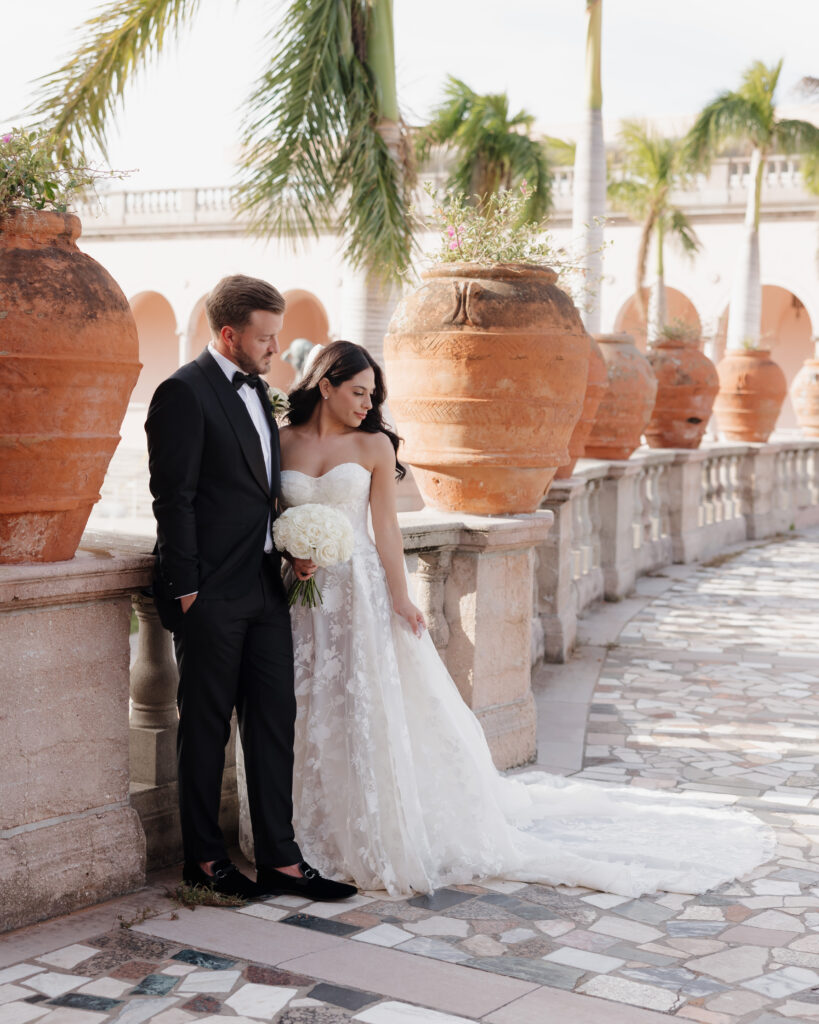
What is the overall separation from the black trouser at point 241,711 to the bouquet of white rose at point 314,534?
4.5 inches

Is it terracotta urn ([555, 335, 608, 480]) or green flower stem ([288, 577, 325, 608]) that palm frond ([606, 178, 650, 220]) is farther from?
green flower stem ([288, 577, 325, 608])

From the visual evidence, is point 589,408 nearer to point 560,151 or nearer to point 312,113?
point 312,113

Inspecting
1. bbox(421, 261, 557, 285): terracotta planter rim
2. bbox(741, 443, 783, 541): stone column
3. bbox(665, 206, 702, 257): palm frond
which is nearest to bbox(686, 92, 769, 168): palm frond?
bbox(665, 206, 702, 257): palm frond

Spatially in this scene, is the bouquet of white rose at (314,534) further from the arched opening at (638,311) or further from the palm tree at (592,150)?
the arched opening at (638,311)

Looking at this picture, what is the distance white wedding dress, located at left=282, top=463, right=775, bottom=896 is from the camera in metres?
3.93

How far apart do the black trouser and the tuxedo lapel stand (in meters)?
0.31

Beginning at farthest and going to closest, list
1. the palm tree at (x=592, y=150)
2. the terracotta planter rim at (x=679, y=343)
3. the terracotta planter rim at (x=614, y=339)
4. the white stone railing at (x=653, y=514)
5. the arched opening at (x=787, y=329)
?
the arched opening at (x=787, y=329) < the palm tree at (x=592, y=150) < the terracotta planter rim at (x=679, y=343) < the terracotta planter rim at (x=614, y=339) < the white stone railing at (x=653, y=514)

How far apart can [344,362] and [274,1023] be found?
6.54ft

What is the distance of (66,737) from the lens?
3590mm

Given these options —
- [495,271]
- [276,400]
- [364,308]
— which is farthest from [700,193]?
[276,400]

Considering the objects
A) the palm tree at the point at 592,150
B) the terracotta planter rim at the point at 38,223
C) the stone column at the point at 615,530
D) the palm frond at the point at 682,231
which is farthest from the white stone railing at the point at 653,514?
the palm frond at the point at 682,231

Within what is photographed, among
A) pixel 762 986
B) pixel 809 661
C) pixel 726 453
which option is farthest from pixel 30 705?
pixel 726 453

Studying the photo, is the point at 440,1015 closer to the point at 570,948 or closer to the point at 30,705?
the point at 570,948

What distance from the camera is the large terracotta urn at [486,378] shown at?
16.9 ft
